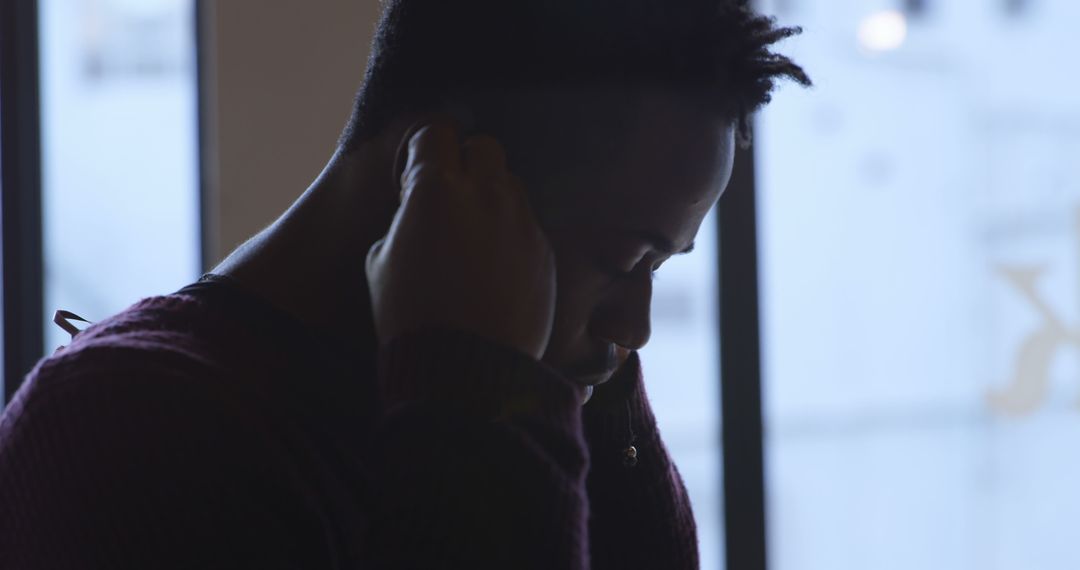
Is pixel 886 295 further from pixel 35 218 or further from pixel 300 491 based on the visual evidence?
pixel 35 218

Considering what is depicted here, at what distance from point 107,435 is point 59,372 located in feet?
0.19

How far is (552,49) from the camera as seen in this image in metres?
0.70

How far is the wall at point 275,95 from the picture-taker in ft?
6.51

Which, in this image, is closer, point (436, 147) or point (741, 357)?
point (436, 147)

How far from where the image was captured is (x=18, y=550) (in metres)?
0.63

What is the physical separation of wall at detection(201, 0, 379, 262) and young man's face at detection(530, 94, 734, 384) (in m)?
1.33

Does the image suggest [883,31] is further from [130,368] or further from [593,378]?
[130,368]

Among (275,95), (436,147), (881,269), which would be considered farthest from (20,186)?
(436,147)

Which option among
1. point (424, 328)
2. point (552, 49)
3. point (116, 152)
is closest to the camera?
point (424, 328)

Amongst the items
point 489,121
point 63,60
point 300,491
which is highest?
point 63,60

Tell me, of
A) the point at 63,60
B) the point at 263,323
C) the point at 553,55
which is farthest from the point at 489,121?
the point at 63,60

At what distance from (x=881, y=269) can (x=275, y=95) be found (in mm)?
1204

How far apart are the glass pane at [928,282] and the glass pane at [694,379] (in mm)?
106

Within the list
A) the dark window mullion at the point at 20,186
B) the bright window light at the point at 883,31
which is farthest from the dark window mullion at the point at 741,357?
the dark window mullion at the point at 20,186
